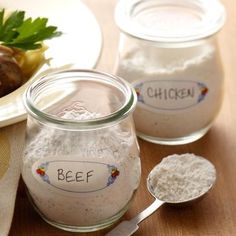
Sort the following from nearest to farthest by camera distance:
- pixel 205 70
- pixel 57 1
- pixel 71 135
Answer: pixel 71 135 < pixel 205 70 < pixel 57 1

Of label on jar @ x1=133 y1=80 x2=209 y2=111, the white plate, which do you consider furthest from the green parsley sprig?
label on jar @ x1=133 y1=80 x2=209 y2=111

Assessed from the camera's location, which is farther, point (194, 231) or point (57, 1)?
point (57, 1)

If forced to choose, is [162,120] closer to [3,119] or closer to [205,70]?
[205,70]

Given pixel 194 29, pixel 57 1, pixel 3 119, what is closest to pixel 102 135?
pixel 3 119

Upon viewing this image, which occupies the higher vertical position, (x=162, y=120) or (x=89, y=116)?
(x=89, y=116)

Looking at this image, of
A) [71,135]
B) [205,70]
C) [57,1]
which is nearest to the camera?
[71,135]

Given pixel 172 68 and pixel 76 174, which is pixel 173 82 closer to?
pixel 172 68

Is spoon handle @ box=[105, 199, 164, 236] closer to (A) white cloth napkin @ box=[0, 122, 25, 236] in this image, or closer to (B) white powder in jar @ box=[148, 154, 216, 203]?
(B) white powder in jar @ box=[148, 154, 216, 203]
